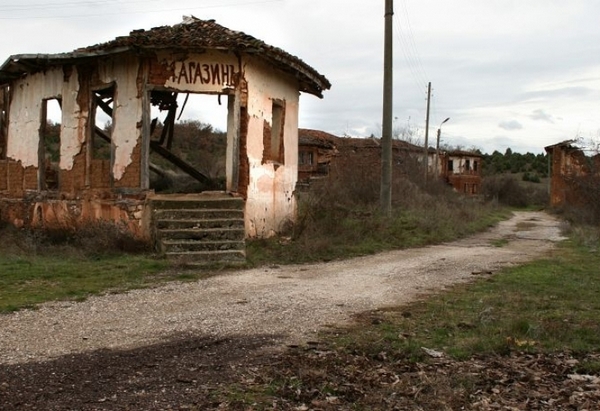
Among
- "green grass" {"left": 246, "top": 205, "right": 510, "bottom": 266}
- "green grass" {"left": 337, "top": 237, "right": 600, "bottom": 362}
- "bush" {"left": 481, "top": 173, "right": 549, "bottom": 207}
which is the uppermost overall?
"bush" {"left": 481, "top": 173, "right": 549, "bottom": 207}

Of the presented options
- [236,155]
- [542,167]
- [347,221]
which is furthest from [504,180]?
[236,155]

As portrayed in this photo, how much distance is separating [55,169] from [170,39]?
5905 mm

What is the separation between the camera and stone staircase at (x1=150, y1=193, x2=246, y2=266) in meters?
10.5

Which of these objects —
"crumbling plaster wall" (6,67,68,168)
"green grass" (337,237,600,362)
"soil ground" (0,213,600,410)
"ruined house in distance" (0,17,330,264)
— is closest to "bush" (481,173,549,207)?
"ruined house in distance" (0,17,330,264)

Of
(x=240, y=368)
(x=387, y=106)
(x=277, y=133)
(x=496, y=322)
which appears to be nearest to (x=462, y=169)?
(x=387, y=106)

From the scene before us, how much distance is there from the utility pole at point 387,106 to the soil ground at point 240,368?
10.6m

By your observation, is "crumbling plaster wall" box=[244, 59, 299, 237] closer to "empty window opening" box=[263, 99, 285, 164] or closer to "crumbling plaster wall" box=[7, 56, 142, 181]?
"empty window opening" box=[263, 99, 285, 164]

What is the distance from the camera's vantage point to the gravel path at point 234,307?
572 centimetres

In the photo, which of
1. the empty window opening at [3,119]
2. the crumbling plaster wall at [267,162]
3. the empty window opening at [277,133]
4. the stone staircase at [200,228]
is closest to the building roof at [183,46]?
the crumbling plaster wall at [267,162]

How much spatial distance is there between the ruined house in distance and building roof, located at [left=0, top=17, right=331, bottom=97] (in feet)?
0.07

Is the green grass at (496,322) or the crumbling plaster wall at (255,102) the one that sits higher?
the crumbling plaster wall at (255,102)

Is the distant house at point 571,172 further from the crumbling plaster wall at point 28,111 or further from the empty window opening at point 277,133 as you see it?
the crumbling plaster wall at point 28,111

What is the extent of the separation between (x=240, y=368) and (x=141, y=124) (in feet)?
28.1

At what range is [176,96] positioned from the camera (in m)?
16.1
